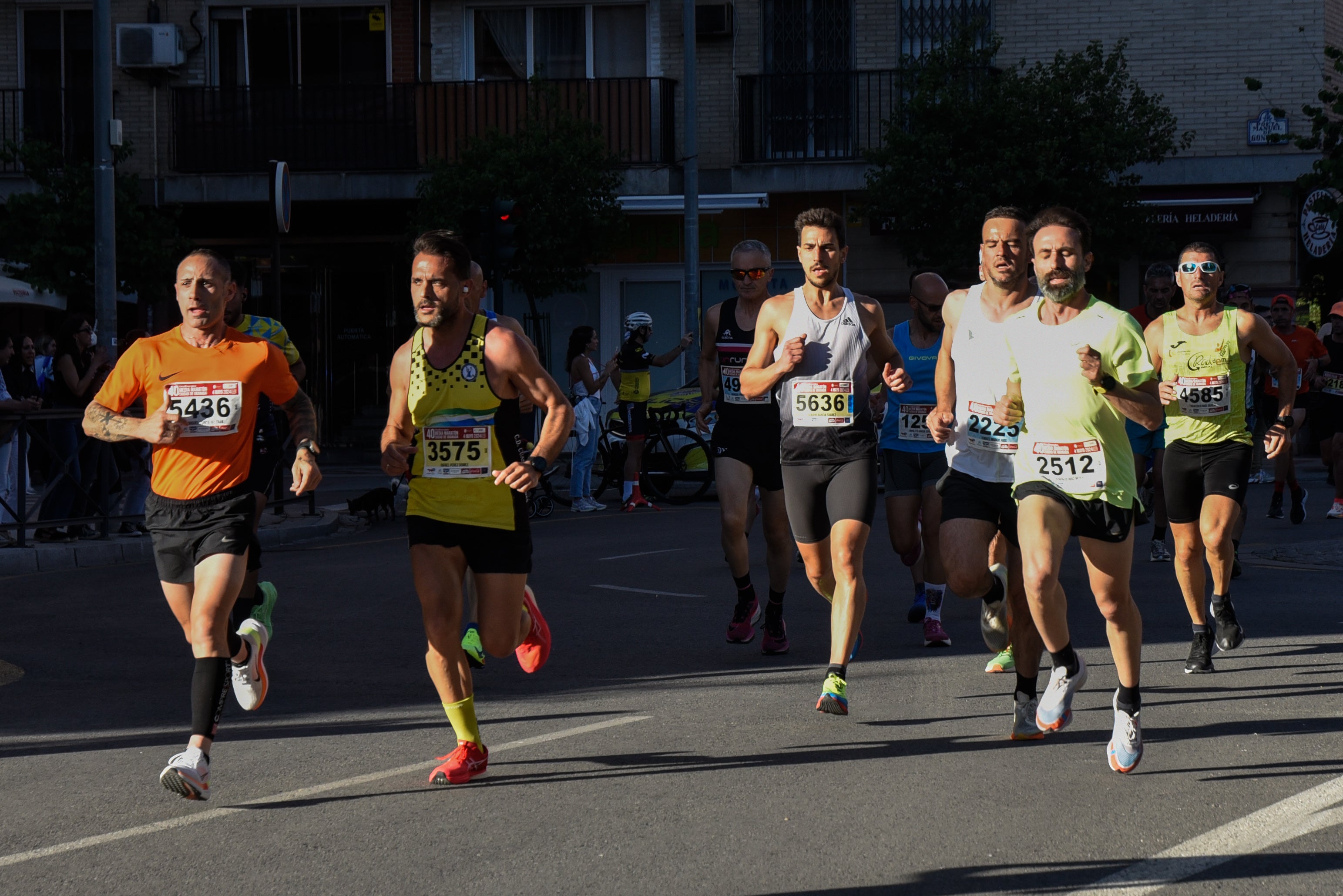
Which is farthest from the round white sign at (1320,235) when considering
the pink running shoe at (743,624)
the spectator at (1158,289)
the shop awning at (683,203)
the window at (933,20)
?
the pink running shoe at (743,624)

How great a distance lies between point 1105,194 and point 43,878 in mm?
20114

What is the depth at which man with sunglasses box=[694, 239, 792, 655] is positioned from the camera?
8.20 m

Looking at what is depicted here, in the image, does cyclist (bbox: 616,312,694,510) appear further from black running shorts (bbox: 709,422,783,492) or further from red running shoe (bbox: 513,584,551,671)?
red running shoe (bbox: 513,584,551,671)

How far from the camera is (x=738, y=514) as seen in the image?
27.1 ft

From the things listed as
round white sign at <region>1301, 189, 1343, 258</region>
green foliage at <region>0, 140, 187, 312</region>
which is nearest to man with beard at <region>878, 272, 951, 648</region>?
green foliage at <region>0, 140, 187, 312</region>

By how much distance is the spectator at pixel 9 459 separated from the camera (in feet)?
40.8

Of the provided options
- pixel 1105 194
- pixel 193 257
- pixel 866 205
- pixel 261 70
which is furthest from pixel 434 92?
pixel 193 257

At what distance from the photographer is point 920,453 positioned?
8.54 m

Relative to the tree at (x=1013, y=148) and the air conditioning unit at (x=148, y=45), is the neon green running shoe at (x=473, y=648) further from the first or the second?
the air conditioning unit at (x=148, y=45)

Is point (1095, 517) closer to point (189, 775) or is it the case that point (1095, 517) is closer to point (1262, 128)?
point (189, 775)

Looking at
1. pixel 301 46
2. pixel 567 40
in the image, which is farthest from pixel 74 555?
pixel 301 46

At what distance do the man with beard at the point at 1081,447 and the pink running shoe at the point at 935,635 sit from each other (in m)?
2.57

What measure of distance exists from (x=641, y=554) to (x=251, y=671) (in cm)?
695

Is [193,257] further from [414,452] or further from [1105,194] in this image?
[1105,194]
